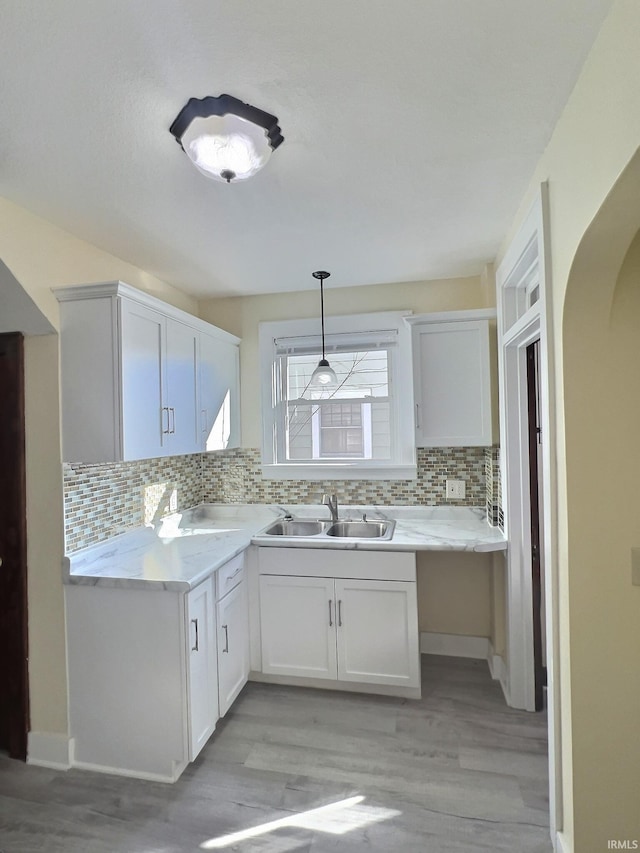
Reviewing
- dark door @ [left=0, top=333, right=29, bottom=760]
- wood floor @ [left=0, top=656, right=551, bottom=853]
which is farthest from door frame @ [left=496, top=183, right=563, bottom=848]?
dark door @ [left=0, top=333, right=29, bottom=760]

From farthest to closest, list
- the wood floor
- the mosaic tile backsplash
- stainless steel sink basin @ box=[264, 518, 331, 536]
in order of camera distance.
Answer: stainless steel sink basin @ box=[264, 518, 331, 536] < the mosaic tile backsplash < the wood floor

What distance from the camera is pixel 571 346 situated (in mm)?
1416

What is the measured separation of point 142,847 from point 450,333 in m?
2.85

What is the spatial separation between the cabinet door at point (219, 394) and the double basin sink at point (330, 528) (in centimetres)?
69

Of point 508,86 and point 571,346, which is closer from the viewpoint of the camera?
point 508,86

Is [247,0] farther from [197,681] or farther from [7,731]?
[7,731]

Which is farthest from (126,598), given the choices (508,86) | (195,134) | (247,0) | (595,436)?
(508,86)

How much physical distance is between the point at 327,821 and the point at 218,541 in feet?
4.54

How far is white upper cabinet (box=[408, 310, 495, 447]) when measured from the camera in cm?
271

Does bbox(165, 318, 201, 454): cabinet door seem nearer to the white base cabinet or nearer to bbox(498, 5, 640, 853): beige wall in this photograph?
the white base cabinet

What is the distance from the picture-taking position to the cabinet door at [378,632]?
2.49 m

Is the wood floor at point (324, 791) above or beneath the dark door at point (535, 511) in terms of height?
beneath

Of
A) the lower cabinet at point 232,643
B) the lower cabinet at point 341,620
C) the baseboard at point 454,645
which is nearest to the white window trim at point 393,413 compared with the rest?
the lower cabinet at point 341,620

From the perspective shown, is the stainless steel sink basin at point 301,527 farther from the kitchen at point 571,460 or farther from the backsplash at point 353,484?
the kitchen at point 571,460
